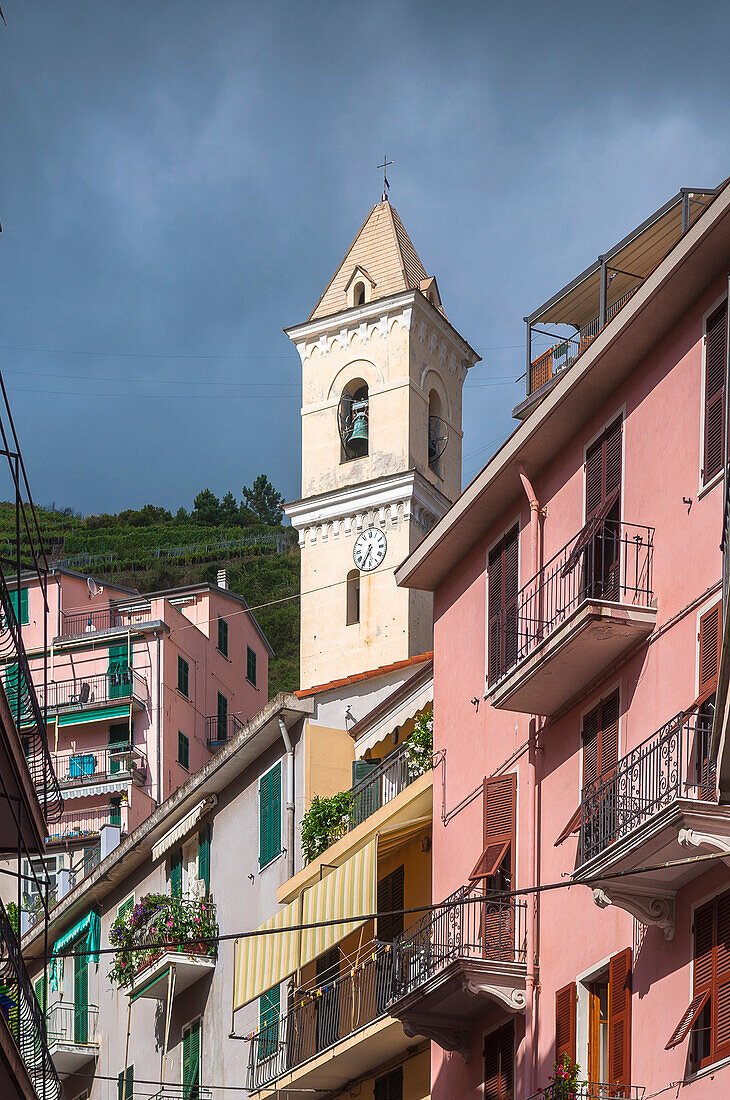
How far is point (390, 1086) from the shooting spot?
89.9ft

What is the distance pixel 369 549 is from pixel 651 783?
3754 centimetres

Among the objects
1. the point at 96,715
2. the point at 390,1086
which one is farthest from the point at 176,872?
the point at 96,715

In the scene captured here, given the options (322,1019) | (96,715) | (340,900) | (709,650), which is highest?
(96,715)

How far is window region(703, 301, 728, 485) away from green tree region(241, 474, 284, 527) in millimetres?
104120

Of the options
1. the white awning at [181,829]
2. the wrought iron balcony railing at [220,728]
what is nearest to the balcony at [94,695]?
the wrought iron balcony railing at [220,728]

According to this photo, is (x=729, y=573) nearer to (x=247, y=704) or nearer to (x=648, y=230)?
(x=648, y=230)

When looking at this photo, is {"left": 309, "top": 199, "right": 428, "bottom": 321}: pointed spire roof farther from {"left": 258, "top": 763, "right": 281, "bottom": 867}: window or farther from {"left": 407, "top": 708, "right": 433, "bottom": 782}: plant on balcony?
{"left": 407, "top": 708, "right": 433, "bottom": 782}: plant on balcony

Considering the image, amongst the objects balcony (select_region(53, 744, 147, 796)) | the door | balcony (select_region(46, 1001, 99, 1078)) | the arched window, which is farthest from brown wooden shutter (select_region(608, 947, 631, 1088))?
the arched window

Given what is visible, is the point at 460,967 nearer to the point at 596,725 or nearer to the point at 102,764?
the point at 596,725

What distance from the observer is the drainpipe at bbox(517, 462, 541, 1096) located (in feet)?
69.3

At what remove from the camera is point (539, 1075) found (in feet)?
68.1

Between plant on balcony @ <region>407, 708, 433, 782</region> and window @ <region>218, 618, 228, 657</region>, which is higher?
window @ <region>218, 618, 228, 657</region>

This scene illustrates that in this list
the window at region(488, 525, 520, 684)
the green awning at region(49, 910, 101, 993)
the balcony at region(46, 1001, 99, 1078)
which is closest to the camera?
the window at region(488, 525, 520, 684)

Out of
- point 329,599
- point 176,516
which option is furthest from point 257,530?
point 329,599
